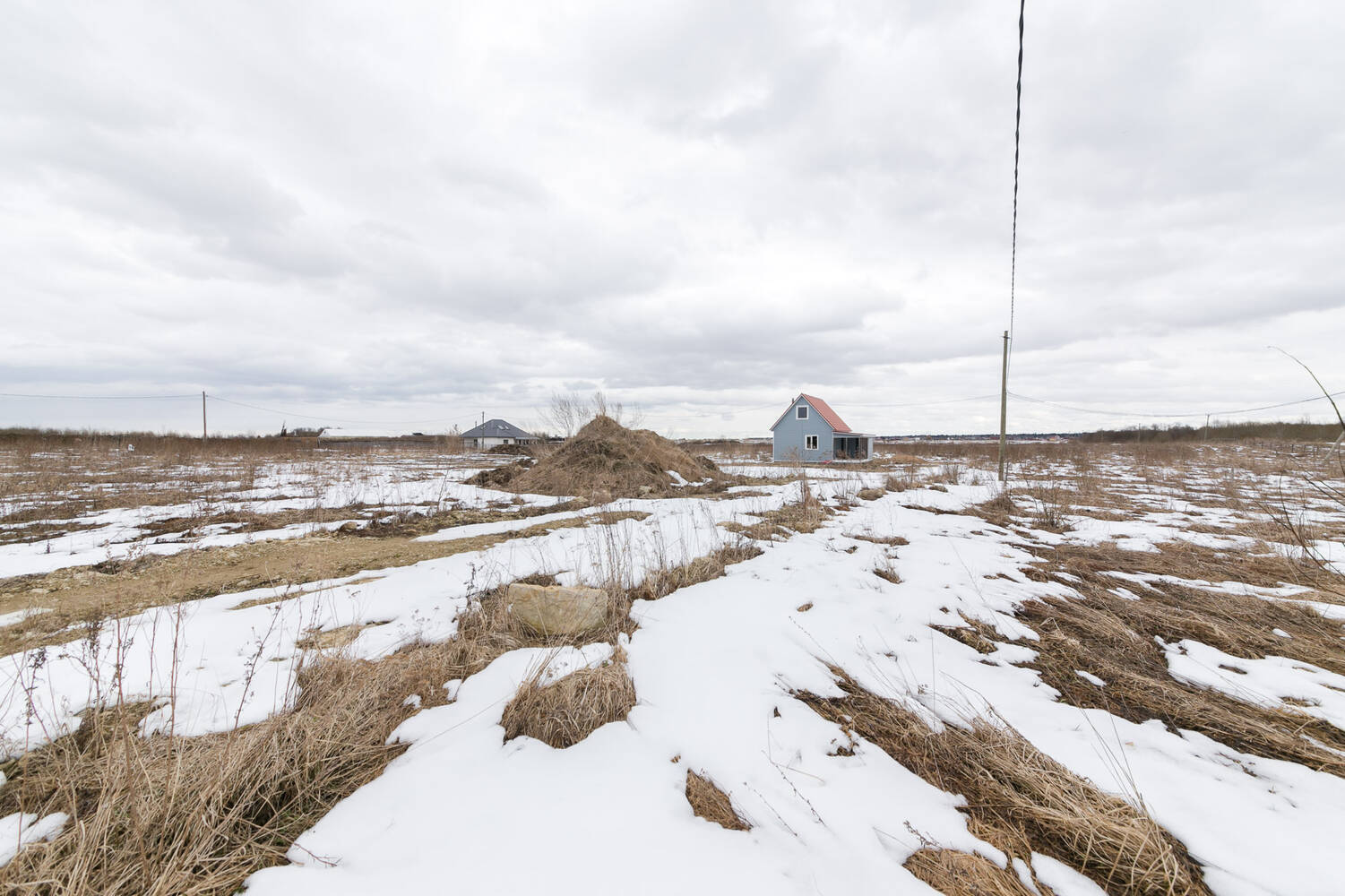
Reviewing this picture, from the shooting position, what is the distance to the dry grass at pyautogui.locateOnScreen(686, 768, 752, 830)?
6.53ft

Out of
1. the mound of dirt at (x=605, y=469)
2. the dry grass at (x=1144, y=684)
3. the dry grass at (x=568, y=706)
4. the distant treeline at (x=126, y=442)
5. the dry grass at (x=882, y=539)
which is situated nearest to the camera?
the dry grass at (x=1144, y=684)

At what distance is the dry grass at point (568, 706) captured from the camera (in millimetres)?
2566

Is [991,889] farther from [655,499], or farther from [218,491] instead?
[218,491]

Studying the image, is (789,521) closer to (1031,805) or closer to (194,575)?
(1031,805)

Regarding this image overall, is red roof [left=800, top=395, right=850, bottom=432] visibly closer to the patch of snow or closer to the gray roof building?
the patch of snow

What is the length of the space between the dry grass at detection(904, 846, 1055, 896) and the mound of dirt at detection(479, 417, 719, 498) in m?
10.1

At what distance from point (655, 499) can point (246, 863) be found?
33.7 ft

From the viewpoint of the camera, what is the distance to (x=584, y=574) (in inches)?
208

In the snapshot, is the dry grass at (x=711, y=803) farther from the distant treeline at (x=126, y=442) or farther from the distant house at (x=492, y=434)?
the distant house at (x=492, y=434)

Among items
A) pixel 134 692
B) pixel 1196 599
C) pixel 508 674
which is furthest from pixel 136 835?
pixel 1196 599

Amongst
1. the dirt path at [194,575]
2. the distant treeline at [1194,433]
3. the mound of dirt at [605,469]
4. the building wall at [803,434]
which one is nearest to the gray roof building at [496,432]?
the building wall at [803,434]

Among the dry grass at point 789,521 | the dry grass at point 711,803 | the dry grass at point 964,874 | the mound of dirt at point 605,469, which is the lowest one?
the dry grass at point 964,874

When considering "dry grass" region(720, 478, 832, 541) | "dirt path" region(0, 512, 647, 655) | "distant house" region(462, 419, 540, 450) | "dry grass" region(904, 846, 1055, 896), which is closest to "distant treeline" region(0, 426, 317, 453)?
"distant house" region(462, 419, 540, 450)

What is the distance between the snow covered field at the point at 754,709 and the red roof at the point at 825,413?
25.2 metres
